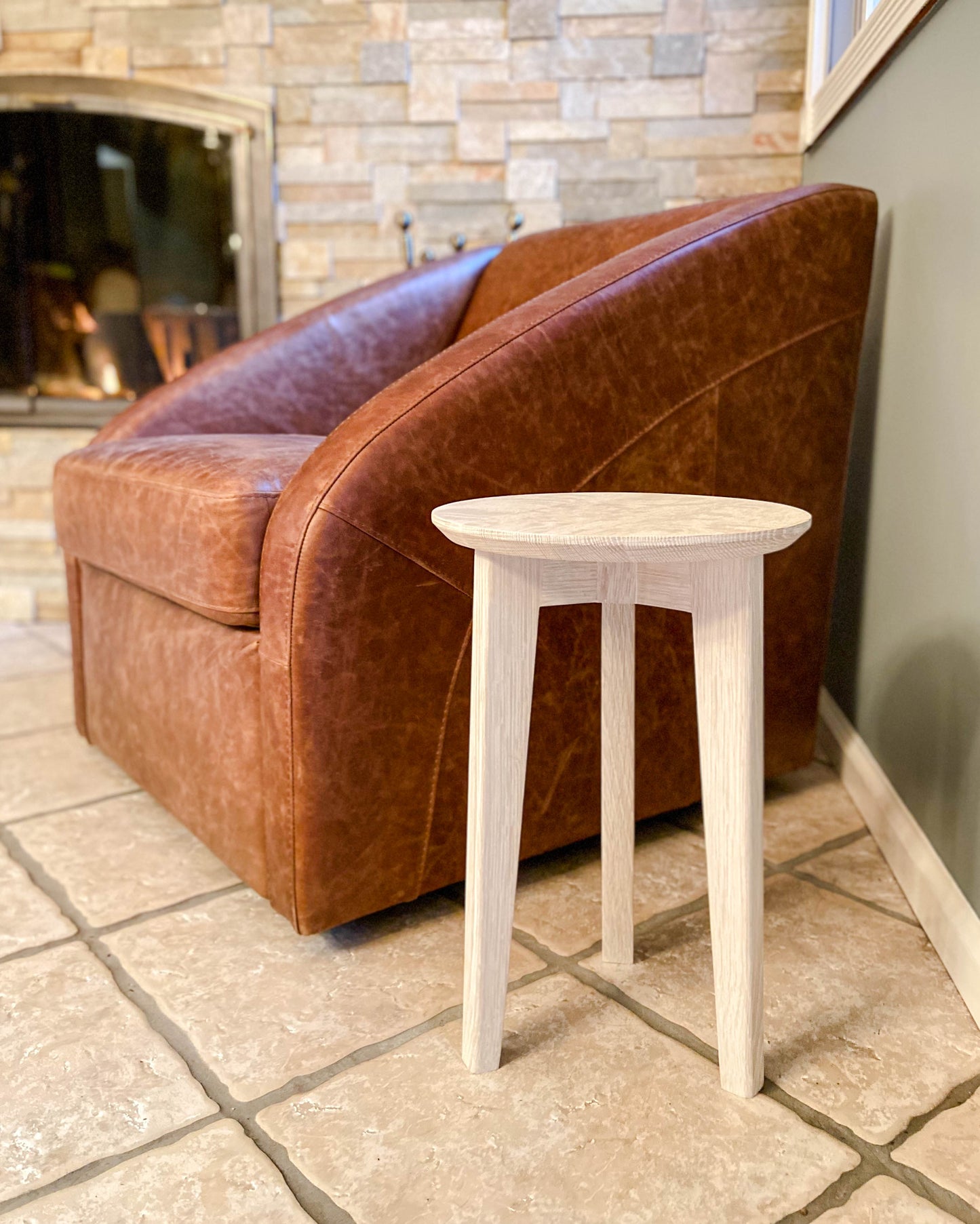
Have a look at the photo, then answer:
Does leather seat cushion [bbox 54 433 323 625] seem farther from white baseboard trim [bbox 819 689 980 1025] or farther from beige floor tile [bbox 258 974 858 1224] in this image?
white baseboard trim [bbox 819 689 980 1025]

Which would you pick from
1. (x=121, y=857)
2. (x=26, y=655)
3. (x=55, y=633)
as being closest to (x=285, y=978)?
(x=121, y=857)

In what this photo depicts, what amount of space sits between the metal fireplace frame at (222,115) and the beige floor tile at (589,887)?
5.69 feet

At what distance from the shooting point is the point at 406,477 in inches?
37.6

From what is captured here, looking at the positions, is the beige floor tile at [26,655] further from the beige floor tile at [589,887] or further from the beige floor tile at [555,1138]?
the beige floor tile at [555,1138]

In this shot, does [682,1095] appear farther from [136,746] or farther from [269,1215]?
[136,746]

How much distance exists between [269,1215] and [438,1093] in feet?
0.56

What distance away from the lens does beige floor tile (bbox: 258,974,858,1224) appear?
2.37 feet

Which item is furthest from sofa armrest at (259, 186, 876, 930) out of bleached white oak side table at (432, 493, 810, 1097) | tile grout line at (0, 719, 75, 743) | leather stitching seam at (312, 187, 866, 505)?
tile grout line at (0, 719, 75, 743)

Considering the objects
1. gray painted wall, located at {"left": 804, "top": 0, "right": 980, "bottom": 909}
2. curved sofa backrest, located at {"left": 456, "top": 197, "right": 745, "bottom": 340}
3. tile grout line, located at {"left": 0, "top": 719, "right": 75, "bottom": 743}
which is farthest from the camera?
tile grout line, located at {"left": 0, "top": 719, "right": 75, "bottom": 743}

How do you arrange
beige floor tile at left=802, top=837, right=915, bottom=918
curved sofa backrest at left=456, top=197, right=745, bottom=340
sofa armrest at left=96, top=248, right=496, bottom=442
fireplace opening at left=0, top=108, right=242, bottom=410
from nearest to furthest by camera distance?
1. beige floor tile at left=802, top=837, right=915, bottom=918
2. curved sofa backrest at left=456, top=197, right=745, bottom=340
3. sofa armrest at left=96, top=248, right=496, bottom=442
4. fireplace opening at left=0, top=108, right=242, bottom=410

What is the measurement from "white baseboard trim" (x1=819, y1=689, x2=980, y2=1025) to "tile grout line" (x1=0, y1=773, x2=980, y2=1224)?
52 millimetres

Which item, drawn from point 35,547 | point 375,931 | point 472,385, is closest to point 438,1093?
point 375,931

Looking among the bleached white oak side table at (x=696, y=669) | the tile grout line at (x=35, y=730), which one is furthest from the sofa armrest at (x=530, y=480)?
the tile grout line at (x=35, y=730)

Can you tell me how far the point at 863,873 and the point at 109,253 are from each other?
235cm
